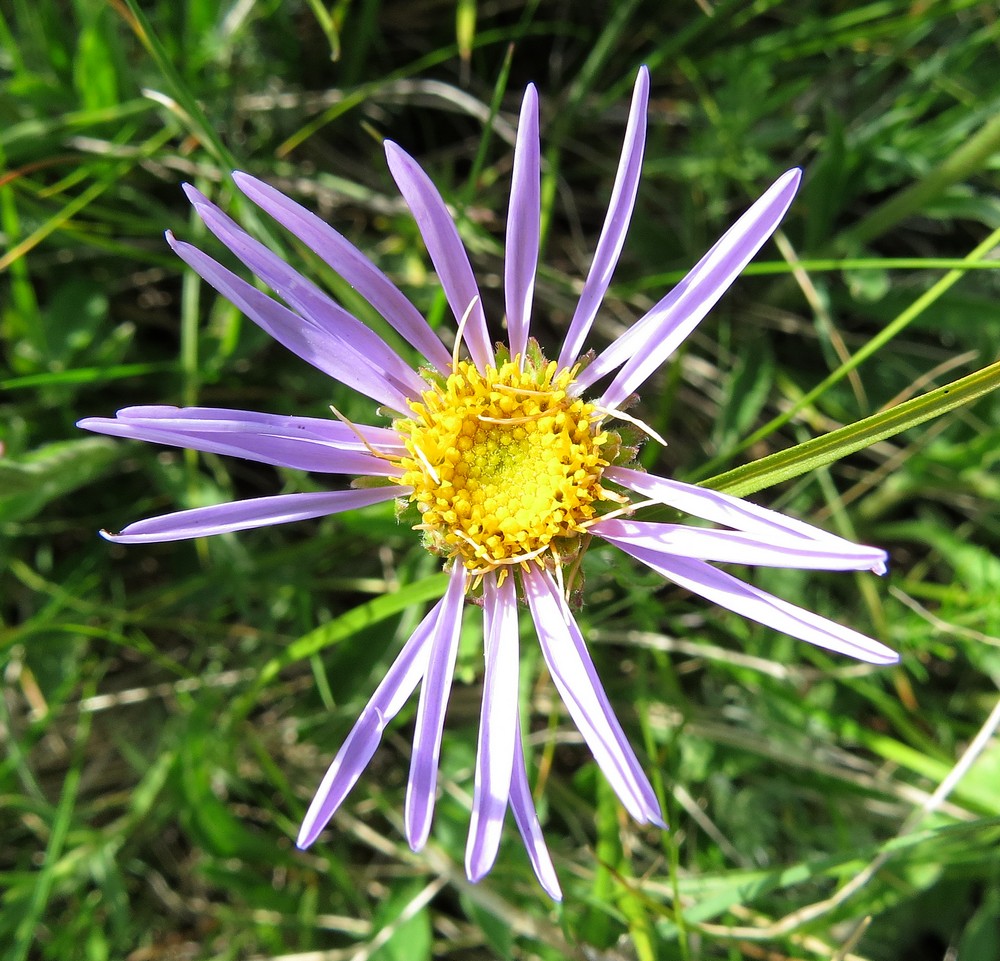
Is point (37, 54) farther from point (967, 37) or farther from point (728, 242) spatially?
point (967, 37)

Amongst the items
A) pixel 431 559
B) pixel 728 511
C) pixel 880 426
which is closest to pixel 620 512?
pixel 728 511

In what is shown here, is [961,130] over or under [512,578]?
over

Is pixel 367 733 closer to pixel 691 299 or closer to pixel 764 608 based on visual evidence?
pixel 764 608

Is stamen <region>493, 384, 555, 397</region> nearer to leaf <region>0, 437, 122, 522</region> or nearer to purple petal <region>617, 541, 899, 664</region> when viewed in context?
purple petal <region>617, 541, 899, 664</region>

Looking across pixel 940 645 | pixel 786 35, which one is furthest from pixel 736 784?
pixel 786 35

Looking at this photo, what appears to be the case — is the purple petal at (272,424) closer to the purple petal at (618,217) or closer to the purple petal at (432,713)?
the purple petal at (432,713)

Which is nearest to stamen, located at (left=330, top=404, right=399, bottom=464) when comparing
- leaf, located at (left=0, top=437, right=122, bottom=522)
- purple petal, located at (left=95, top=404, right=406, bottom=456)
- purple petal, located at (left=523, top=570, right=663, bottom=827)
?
purple petal, located at (left=95, top=404, right=406, bottom=456)

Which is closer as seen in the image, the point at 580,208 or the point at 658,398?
the point at 658,398
